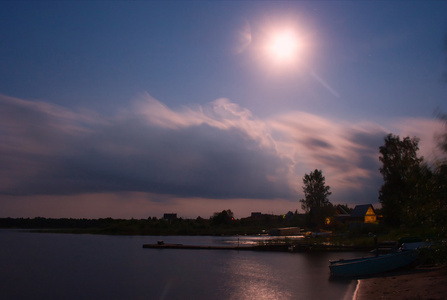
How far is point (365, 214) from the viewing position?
275 ft

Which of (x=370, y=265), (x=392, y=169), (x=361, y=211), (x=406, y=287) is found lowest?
(x=406, y=287)

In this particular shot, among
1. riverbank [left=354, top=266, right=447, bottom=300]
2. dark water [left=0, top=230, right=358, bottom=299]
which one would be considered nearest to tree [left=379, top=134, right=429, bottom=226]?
dark water [left=0, top=230, right=358, bottom=299]

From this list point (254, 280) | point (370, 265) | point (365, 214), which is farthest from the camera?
point (365, 214)

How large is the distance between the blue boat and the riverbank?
134 cm

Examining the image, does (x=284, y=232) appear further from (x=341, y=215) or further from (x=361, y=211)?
(x=341, y=215)

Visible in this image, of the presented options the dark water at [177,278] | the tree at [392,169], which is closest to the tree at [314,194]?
the tree at [392,169]

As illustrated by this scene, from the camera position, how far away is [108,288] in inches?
953

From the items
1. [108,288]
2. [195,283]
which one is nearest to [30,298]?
[108,288]

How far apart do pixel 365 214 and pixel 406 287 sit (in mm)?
70188

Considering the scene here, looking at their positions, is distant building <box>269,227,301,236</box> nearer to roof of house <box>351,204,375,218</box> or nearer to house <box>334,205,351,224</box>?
house <box>334,205,351,224</box>

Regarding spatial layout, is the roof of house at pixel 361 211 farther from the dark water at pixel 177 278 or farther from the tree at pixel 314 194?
the dark water at pixel 177 278

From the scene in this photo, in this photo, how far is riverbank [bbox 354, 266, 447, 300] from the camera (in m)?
16.1

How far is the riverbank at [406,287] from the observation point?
52.7ft

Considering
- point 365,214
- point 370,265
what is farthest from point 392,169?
point 370,265
